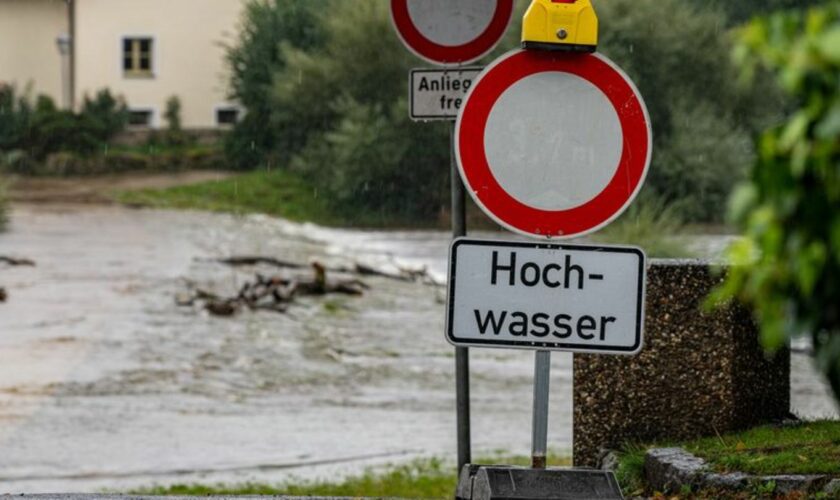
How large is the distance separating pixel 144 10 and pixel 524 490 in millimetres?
62069

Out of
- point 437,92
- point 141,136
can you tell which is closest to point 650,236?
point 437,92

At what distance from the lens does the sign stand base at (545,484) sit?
17.5ft

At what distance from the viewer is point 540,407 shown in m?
5.61

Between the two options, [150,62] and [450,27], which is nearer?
[450,27]

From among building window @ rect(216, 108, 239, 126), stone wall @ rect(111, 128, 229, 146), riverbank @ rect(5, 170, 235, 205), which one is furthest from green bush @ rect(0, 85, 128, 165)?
building window @ rect(216, 108, 239, 126)

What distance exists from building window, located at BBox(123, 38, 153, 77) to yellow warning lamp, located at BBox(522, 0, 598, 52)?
199 ft

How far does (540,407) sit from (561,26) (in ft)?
3.63

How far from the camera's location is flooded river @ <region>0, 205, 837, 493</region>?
444 inches

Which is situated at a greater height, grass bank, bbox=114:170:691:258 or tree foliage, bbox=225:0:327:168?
tree foliage, bbox=225:0:327:168

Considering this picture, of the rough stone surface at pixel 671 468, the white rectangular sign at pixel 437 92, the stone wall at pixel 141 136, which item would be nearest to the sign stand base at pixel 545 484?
the rough stone surface at pixel 671 468

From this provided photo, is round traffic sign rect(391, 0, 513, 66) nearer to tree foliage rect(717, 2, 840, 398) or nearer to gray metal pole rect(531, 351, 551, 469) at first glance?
gray metal pole rect(531, 351, 551, 469)

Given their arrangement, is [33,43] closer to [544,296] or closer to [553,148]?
[553,148]

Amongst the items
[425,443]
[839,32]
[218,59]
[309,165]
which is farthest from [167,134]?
[839,32]

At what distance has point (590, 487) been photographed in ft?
17.7
